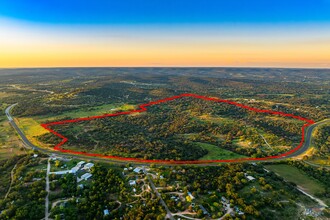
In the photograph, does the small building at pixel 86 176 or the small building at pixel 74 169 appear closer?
the small building at pixel 86 176

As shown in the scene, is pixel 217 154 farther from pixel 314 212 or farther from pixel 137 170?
pixel 314 212

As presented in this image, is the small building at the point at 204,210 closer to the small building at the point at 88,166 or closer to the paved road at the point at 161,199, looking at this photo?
the paved road at the point at 161,199

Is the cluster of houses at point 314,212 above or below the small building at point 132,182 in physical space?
→ below

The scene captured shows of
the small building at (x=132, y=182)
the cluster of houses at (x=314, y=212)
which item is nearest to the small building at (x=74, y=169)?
the small building at (x=132, y=182)

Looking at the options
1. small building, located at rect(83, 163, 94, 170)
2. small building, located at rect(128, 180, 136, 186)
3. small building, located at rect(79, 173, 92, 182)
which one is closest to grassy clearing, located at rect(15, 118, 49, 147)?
small building, located at rect(83, 163, 94, 170)

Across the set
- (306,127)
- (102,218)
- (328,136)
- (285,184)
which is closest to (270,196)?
(285,184)

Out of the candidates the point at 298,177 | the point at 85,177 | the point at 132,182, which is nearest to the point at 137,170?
the point at 132,182

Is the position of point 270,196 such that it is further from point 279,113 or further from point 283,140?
point 279,113

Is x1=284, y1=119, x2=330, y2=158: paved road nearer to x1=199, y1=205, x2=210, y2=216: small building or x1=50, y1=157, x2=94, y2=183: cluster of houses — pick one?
x1=199, y1=205, x2=210, y2=216: small building
